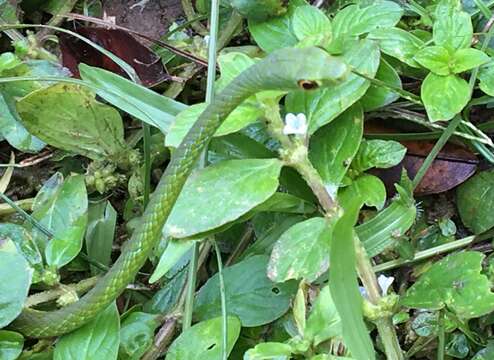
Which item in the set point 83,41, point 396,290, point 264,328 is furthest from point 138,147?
point 396,290

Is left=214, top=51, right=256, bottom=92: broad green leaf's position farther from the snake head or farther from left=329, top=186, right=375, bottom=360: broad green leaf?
left=329, top=186, right=375, bottom=360: broad green leaf

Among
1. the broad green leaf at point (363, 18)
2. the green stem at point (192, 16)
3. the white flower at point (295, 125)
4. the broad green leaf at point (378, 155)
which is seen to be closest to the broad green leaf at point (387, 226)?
the broad green leaf at point (378, 155)

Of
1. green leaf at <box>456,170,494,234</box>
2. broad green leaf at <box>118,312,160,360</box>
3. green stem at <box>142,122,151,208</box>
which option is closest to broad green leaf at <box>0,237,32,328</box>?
broad green leaf at <box>118,312,160,360</box>

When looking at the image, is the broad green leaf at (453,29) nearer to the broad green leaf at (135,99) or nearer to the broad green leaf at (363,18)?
the broad green leaf at (363,18)

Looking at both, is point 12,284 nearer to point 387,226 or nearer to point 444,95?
point 387,226

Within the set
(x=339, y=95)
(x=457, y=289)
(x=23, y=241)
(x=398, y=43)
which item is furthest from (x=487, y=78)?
(x=23, y=241)

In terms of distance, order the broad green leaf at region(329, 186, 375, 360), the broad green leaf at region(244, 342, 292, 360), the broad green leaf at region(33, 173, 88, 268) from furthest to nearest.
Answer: the broad green leaf at region(33, 173, 88, 268)
the broad green leaf at region(244, 342, 292, 360)
the broad green leaf at region(329, 186, 375, 360)

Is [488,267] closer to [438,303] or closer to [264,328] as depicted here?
[438,303]
